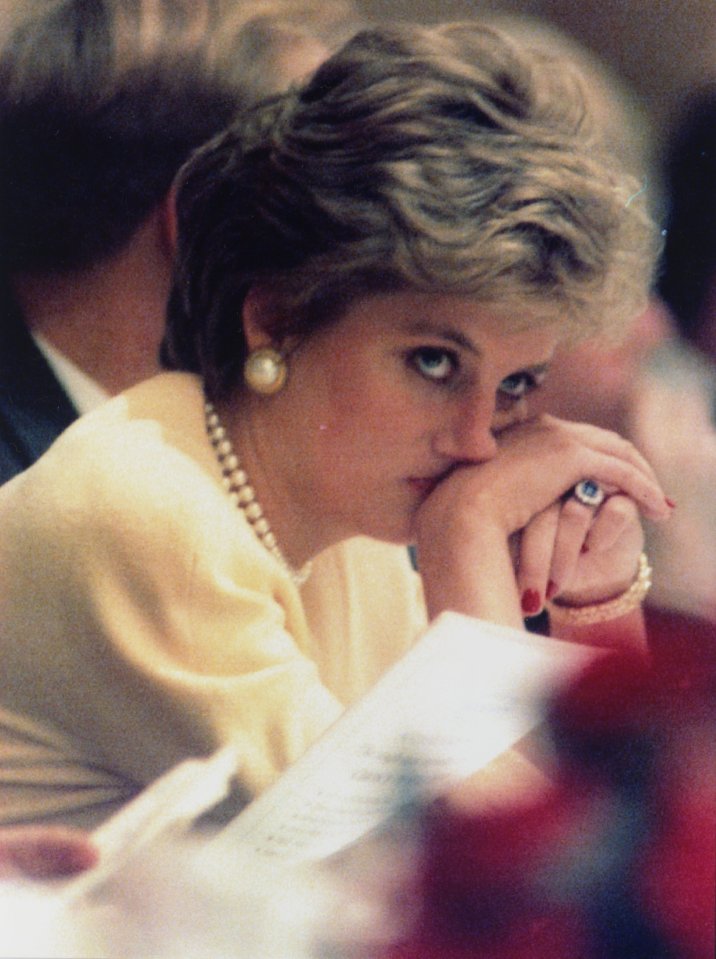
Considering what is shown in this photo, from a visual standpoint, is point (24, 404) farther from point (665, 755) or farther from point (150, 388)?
point (665, 755)

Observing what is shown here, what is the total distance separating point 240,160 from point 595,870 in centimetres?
35

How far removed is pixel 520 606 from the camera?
0.56 metres

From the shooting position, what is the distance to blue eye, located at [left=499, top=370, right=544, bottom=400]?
54 cm

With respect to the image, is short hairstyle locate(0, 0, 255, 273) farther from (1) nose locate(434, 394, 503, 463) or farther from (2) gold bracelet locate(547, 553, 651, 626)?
(2) gold bracelet locate(547, 553, 651, 626)

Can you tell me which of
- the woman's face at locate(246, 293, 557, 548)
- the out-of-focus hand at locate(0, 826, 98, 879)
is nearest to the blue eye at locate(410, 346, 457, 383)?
the woman's face at locate(246, 293, 557, 548)

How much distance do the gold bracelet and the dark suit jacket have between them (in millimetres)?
252

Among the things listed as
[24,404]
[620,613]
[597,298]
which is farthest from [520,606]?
[24,404]

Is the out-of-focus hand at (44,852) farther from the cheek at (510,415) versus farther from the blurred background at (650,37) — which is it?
the blurred background at (650,37)

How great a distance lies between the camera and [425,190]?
0.51 m

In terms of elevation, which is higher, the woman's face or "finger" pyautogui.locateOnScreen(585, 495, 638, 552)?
the woman's face

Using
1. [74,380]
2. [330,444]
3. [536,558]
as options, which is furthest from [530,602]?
[74,380]

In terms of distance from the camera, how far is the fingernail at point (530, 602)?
0.57m

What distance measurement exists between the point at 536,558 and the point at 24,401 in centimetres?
26

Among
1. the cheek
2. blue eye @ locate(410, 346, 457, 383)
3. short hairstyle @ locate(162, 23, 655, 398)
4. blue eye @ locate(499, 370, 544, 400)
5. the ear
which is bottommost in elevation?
the cheek
